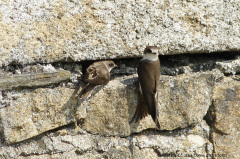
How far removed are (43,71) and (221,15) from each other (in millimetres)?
1349

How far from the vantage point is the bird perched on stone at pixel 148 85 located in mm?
2059

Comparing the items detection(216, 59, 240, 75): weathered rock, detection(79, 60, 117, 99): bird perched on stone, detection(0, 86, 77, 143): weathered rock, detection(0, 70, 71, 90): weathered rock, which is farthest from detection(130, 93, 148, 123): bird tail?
detection(216, 59, 240, 75): weathered rock

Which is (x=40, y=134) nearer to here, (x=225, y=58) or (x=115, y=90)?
(x=115, y=90)

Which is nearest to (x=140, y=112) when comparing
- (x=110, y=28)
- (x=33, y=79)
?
(x=110, y=28)

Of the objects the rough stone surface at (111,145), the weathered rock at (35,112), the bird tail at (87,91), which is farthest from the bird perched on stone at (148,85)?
the weathered rock at (35,112)

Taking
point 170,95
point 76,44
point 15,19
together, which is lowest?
point 170,95

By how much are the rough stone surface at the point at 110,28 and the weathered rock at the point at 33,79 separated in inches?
3.5

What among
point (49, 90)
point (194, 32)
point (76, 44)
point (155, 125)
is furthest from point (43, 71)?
point (194, 32)

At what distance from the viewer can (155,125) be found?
7.23 feet

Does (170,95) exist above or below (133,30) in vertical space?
below

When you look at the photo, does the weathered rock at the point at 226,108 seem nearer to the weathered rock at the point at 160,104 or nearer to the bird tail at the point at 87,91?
the weathered rock at the point at 160,104

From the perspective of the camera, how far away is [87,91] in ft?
6.49

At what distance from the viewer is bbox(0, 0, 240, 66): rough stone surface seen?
5.86 ft

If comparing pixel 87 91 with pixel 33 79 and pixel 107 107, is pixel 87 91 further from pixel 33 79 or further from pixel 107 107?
pixel 33 79
